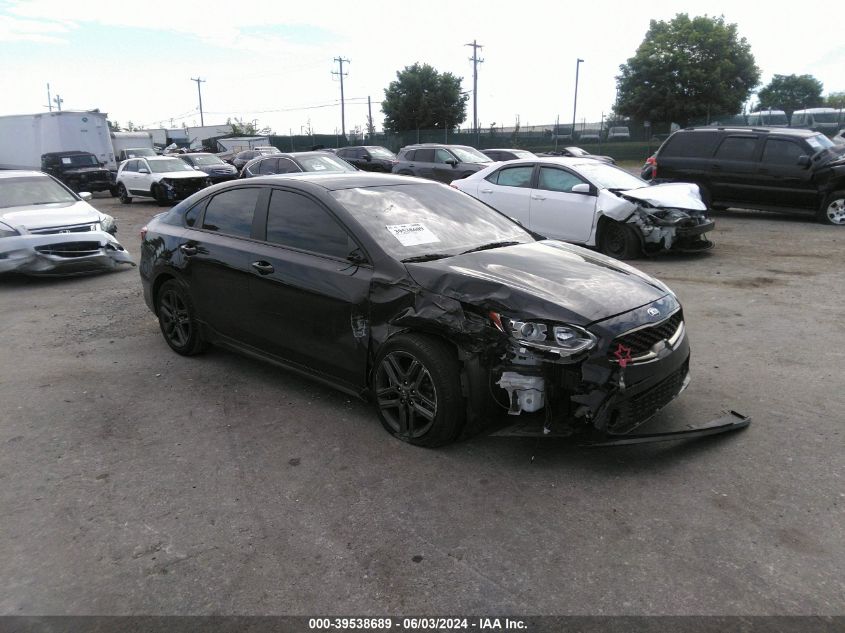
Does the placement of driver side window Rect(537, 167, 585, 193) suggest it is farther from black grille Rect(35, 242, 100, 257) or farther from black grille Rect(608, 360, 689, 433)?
black grille Rect(35, 242, 100, 257)

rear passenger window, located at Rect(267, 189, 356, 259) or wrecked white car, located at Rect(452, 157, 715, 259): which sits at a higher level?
rear passenger window, located at Rect(267, 189, 356, 259)

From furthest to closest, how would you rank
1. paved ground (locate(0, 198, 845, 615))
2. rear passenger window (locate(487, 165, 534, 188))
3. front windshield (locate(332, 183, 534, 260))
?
rear passenger window (locate(487, 165, 534, 188)) → front windshield (locate(332, 183, 534, 260)) → paved ground (locate(0, 198, 845, 615))

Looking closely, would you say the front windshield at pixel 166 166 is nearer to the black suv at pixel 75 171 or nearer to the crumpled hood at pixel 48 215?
the black suv at pixel 75 171

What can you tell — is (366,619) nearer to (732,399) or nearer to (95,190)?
(732,399)

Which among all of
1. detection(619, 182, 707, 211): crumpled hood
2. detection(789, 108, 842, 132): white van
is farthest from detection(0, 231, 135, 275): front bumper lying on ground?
detection(789, 108, 842, 132): white van

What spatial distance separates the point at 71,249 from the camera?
9375 mm

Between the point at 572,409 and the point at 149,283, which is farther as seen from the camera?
the point at 149,283

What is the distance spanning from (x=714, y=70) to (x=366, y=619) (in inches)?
2061

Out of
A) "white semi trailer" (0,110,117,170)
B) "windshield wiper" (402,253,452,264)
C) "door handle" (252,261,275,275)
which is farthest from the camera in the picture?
"white semi trailer" (0,110,117,170)

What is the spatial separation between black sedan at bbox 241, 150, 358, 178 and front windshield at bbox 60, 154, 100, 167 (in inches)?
440

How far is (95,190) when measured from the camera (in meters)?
24.5

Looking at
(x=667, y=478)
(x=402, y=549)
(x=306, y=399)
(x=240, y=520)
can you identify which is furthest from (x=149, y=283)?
(x=667, y=478)

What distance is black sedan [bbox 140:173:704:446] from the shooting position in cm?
352

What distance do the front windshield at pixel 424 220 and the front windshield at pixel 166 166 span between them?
57.8ft
